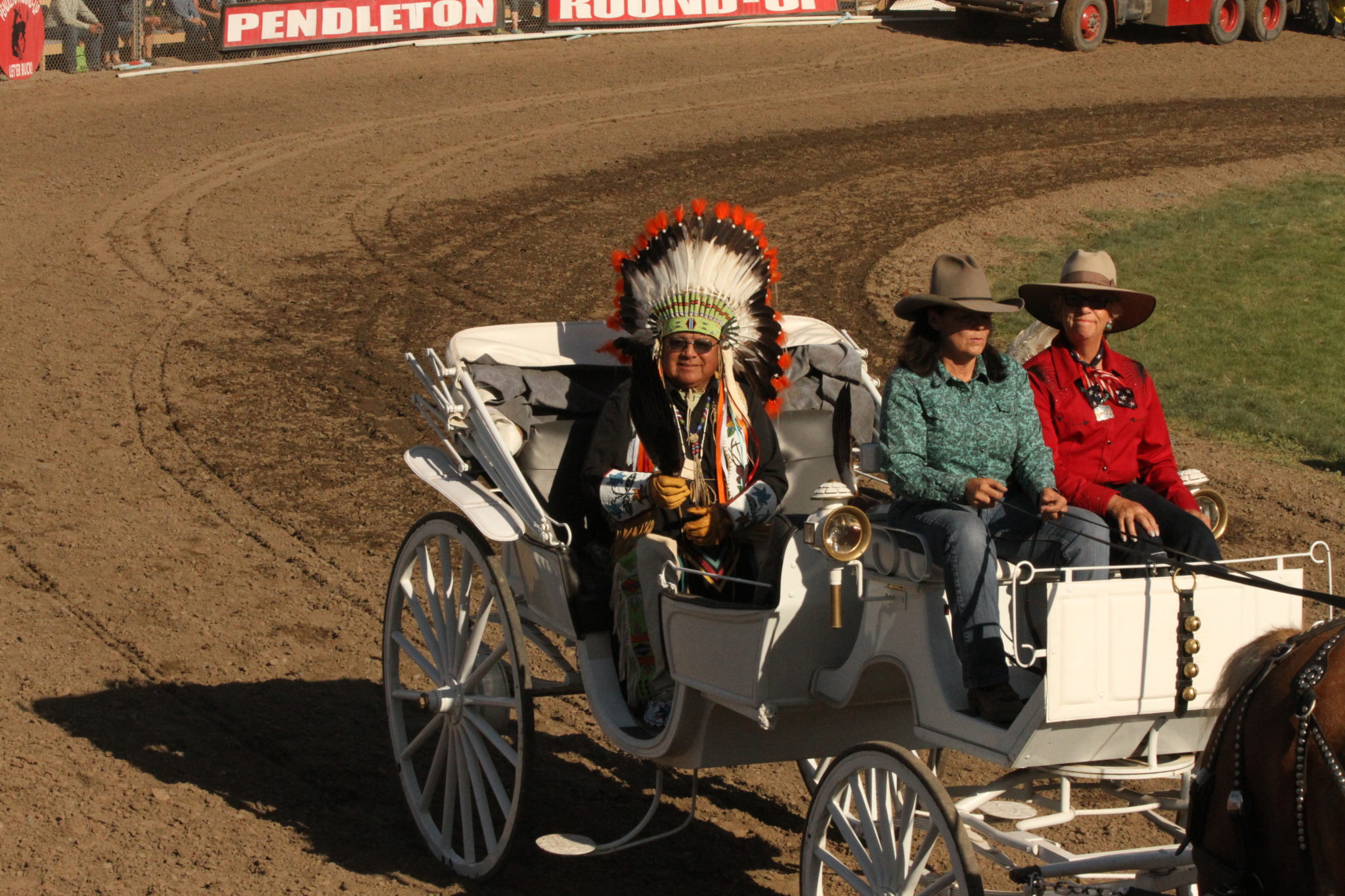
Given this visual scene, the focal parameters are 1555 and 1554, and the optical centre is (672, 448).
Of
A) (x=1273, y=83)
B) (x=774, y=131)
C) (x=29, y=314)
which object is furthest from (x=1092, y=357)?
(x=1273, y=83)

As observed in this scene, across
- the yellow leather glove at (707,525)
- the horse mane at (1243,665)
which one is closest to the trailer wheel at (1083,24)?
the yellow leather glove at (707,525)

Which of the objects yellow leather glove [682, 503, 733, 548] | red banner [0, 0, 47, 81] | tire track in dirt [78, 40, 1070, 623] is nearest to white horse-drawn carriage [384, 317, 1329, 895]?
yellow leather glove [682, 503, 733, 548]

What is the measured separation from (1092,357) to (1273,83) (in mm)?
18393

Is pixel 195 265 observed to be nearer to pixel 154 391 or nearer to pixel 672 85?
pixel 154 391

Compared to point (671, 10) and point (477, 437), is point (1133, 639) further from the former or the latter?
point (671, 10)

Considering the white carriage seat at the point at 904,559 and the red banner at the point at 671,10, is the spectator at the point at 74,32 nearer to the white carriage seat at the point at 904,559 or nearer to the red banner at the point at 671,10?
the red banner at the point at 671,10

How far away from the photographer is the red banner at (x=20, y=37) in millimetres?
18922

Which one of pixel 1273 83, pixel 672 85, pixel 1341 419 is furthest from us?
pixel 1273 83

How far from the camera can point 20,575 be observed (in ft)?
25.9

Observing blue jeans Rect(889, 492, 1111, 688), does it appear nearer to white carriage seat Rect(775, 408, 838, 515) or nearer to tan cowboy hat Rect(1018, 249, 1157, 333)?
tan cowboy hat Rect(1018, 249, 1157, 333)

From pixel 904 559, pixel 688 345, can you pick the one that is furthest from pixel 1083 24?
pixel 904 559

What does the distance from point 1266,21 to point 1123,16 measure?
2.83 m

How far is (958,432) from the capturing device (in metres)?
4.64

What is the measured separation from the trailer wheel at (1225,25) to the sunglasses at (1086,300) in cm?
2003
